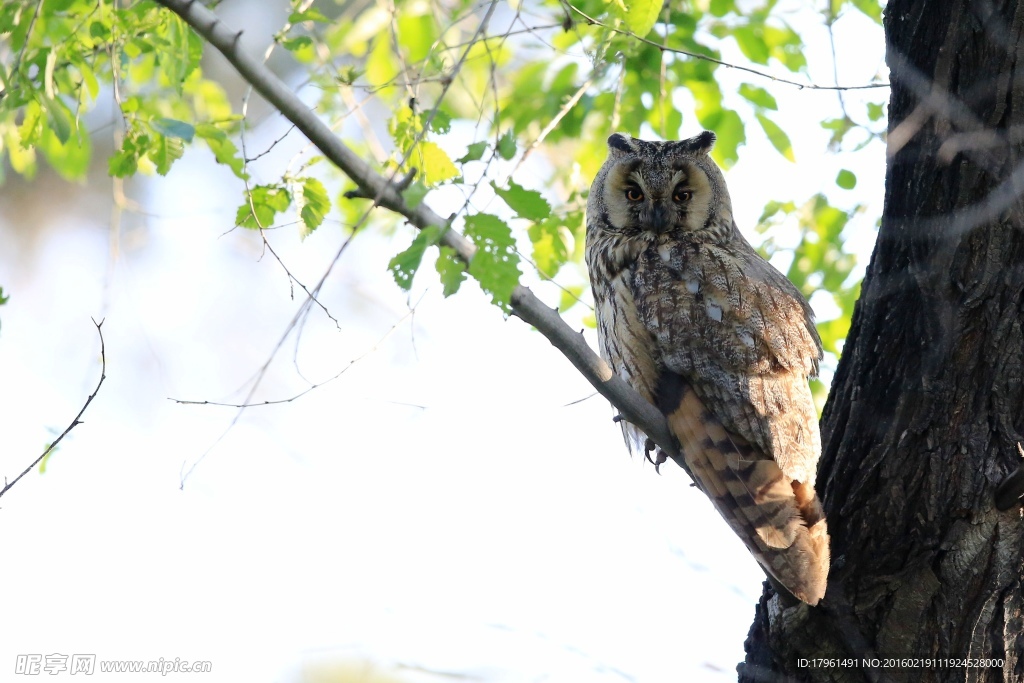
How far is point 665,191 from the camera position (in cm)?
306

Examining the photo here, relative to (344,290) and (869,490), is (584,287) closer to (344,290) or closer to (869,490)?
(869,490)

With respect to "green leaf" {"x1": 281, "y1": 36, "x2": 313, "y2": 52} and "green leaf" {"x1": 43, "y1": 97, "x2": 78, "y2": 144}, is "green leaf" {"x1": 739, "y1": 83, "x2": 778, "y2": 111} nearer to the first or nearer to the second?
"green leaf" {"x1": 281, "y1": 36, "x2": 313, "y2": 52}

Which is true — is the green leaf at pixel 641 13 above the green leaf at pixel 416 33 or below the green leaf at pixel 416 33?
below

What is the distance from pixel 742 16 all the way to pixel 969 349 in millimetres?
1955

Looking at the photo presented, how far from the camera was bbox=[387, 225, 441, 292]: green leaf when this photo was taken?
1569mm

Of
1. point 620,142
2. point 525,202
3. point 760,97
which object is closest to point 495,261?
point 525,202

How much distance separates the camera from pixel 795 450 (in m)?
2.40

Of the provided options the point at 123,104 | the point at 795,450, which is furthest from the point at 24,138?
the point at 795,450

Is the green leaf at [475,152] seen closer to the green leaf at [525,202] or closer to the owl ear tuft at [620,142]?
the green leaf at [525,202]

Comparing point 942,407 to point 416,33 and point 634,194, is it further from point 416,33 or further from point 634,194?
point 416,33

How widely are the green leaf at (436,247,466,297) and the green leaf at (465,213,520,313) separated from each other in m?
0.06

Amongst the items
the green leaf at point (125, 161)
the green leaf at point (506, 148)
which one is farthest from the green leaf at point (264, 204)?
the green leaf at point (506, 148)

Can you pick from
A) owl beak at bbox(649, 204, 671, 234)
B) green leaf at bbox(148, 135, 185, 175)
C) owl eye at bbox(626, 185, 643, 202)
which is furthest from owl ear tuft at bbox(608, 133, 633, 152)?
green leaf at bbox(148, 135, 185, 175)

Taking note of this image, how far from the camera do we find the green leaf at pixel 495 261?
5.13ft
